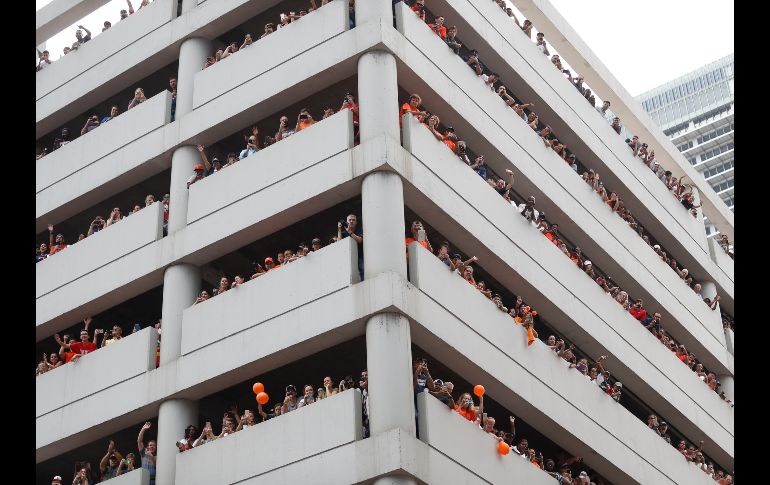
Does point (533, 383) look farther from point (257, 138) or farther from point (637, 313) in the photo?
point (257, 138)

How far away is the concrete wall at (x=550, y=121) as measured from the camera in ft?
96.4

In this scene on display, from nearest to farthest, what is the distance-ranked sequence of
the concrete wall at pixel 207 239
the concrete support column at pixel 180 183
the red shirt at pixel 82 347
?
the concrete wall at pixel 207 239 → the red shirt at pixel 82 347 → the concrete support column at pixel 180 183

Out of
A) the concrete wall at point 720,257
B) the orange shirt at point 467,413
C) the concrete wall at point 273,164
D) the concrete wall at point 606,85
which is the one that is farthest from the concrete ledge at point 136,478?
the concrete wall at point 720,257

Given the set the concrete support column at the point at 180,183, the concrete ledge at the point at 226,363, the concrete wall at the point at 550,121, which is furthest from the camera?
the concrete wall at the point at 550,121

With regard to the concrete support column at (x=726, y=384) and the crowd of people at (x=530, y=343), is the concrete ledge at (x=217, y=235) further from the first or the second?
the concrete support column at (x=726, y=384)

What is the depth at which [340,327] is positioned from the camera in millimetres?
23906

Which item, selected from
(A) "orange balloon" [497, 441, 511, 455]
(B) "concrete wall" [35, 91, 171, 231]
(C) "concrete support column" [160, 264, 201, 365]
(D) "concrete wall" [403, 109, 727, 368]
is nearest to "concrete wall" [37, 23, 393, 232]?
(B) "concrete wall" [35, 91, 171, 231]

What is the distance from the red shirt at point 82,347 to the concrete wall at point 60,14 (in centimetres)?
1292

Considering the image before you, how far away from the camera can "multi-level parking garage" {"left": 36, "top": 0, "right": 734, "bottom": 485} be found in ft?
78.3

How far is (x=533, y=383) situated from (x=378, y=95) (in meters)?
7.85

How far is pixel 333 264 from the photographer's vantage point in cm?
2452

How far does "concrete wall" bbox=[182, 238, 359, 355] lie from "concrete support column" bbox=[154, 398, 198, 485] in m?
1.23

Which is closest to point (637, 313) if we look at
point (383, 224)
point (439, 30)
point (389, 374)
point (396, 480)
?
point (439, 30)
